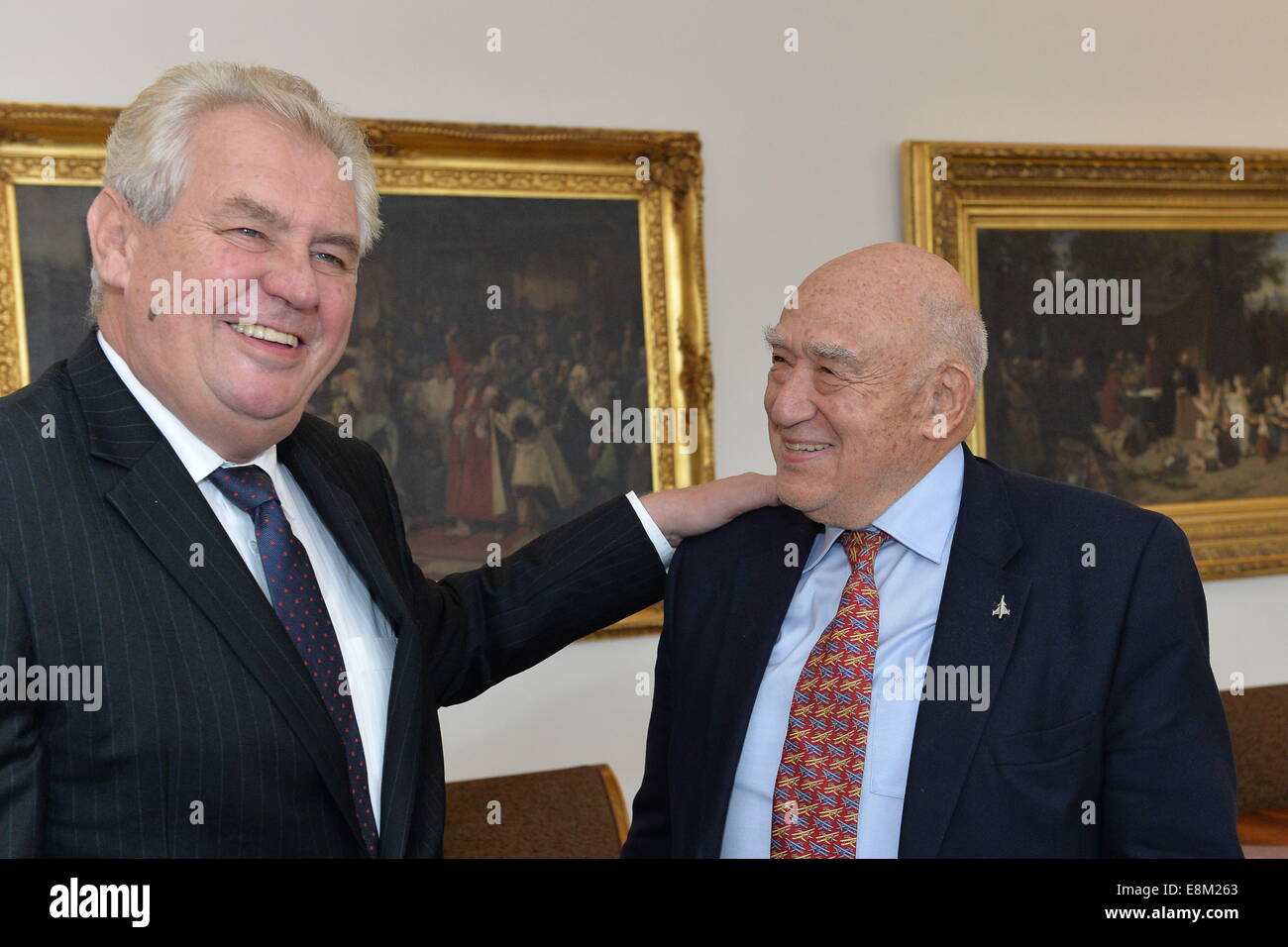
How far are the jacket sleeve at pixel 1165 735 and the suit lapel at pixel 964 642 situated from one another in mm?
215

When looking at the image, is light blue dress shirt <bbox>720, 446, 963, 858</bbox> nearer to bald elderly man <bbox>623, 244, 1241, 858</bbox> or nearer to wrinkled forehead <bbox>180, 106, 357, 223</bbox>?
bald elderly man <bbox>623, 244, 1241, 858</bbox>

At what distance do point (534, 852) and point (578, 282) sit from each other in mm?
2123

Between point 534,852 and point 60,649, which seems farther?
point 534,852

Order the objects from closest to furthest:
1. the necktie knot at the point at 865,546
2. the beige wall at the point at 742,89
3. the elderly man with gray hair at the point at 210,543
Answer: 1. the elderly man with gray hair at the point at 210,543
2. the necktie knot at the point at 865,546
3. the beige wall at the point at 742,89

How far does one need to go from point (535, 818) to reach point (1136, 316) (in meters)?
3.40

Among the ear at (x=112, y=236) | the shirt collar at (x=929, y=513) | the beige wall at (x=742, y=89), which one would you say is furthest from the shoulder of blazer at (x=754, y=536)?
the beige wall at (x=742, y=89)

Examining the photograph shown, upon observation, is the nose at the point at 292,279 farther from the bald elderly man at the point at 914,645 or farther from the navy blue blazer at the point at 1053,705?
the navy blue blazer at the point at 1053,705

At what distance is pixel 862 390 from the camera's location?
2.46 metres

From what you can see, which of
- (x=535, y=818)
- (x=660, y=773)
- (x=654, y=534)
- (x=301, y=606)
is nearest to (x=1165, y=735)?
(x=660, y=773)

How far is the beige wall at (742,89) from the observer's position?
4152 mm

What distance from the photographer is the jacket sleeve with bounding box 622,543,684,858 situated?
8.74 ft
